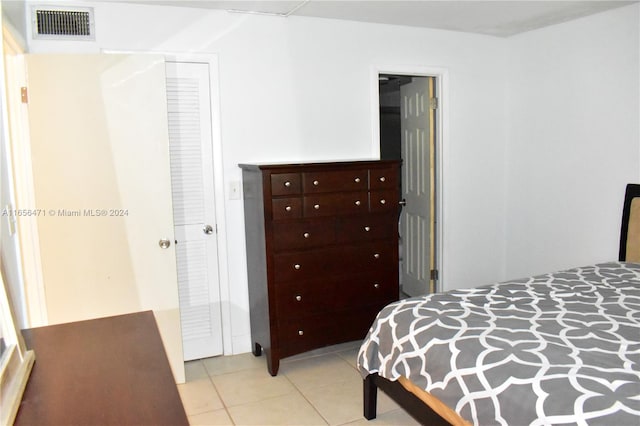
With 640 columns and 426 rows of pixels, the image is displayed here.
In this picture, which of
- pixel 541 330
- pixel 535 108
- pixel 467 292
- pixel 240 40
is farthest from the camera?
pixel 535 108

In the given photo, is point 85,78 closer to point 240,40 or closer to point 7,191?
point 7,191

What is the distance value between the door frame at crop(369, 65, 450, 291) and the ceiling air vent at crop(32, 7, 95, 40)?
2.04 meters

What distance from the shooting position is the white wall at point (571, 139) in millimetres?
3717

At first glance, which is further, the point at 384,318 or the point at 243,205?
the point at 243,205

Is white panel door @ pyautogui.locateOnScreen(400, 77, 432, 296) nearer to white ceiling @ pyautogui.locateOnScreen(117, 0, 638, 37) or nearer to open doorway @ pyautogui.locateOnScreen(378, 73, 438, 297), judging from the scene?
open doorway @ pyautogui.locateOnScreen(378, 73, 438, 297)

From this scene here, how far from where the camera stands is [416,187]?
16.1 feet

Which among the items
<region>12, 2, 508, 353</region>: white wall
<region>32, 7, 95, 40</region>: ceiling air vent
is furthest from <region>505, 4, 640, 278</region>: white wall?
<region>32, 7, 95, 40</region>: ceiling air vent

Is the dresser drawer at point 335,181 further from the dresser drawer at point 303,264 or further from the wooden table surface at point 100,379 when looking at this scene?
the wooden table surface at point 100,379

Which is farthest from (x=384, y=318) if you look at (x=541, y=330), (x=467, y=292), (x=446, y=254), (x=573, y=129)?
(x=573, y=129)

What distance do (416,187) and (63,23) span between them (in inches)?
124

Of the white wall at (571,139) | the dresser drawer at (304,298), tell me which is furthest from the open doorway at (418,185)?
the dresser drawer at (304,298)

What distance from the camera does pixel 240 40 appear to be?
3.65m

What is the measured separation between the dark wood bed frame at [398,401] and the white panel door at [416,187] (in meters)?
2.11

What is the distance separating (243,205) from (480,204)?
219cm
